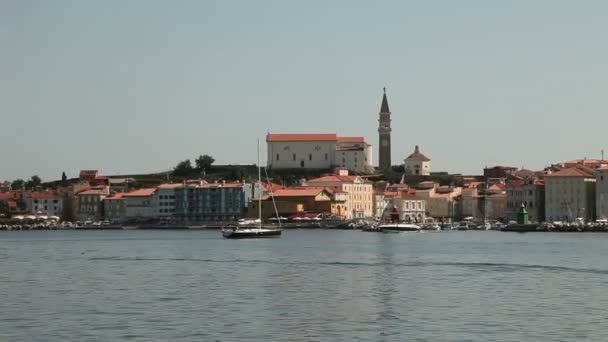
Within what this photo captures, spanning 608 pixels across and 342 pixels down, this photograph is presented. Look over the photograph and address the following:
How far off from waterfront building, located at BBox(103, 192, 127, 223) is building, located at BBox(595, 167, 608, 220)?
4429cm

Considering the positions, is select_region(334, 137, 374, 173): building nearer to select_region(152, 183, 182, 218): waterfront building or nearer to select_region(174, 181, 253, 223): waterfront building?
select_region(174, 181, 253, 223): waterfront building

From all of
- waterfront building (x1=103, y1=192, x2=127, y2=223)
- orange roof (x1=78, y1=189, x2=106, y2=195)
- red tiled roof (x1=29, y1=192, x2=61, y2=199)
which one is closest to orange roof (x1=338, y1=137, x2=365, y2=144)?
waterfront building (x1=103, y1=192, x2=127, y2=223)

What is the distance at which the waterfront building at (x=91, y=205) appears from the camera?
121m

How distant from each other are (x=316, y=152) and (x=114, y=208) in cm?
2277

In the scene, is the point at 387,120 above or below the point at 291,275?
above

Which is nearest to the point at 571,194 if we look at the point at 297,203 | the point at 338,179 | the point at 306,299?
the point at 297,203

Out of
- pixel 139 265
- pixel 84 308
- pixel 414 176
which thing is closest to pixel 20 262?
pixel 139 265

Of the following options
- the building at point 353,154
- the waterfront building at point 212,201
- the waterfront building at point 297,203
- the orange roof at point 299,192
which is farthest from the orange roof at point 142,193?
the building at point 353,154

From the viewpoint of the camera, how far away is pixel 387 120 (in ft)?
445

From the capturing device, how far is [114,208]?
120 meters

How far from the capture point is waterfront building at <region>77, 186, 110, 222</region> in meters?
121

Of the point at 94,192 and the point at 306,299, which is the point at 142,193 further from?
the point at 306,299

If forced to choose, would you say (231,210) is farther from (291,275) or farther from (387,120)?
(291,275)

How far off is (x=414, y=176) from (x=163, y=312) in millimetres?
108320
